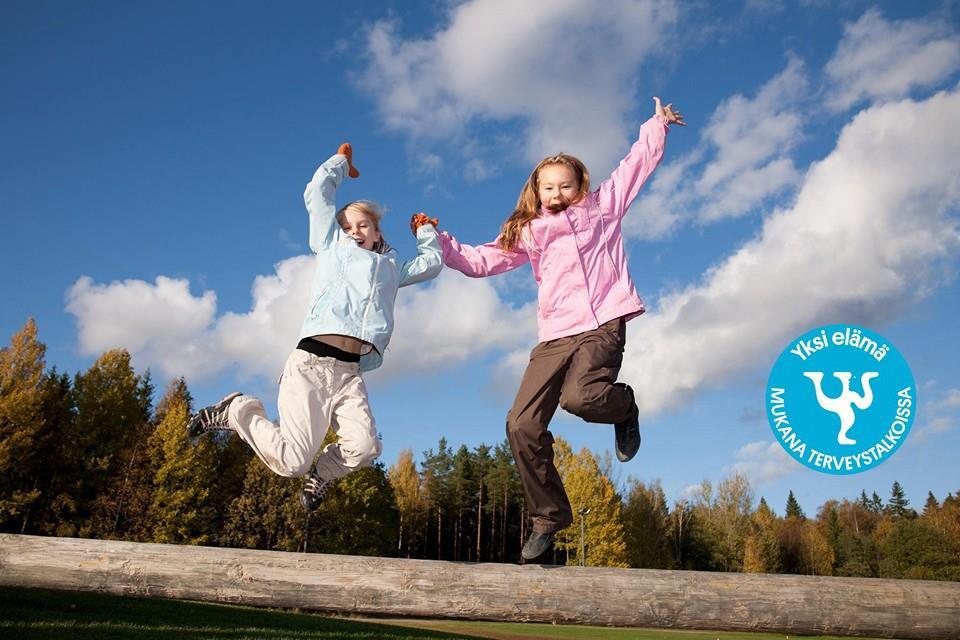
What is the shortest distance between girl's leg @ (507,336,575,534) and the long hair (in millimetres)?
1039

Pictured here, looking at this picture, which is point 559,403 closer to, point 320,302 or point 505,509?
point 320,302

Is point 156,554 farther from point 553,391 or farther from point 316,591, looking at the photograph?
point 553,391

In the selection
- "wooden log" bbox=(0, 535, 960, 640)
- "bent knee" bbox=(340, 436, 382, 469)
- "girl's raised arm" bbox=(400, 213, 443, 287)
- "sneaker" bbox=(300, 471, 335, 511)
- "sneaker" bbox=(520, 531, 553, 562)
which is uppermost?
"girl's raised arm" bbox=(400, 213, 443, 287)

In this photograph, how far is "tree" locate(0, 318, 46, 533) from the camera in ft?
84.4

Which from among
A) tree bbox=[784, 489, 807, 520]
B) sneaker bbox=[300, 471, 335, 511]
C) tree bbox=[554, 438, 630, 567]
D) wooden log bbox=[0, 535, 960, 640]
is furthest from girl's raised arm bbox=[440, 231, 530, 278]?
tree bbox=[784, 489, 807, 520]

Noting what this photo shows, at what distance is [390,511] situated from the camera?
1617 inches

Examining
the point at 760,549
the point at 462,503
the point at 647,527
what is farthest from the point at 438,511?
the point at 760,549

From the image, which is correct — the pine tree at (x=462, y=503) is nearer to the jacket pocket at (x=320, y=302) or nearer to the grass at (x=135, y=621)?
the grass at (x=135, y=621)

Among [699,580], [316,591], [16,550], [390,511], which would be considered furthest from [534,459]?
[390,511]

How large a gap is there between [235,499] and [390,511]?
448 inches

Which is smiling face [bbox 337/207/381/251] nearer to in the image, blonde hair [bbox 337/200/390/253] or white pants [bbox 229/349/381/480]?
blonde hair [bbox 337/200/390/253]

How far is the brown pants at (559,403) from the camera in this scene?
15.3ft

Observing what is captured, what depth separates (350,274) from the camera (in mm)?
5301

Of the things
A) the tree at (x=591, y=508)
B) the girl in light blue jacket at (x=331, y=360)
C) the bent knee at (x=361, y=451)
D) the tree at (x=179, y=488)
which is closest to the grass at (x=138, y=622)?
the bent knee at (x=361, y=451)
